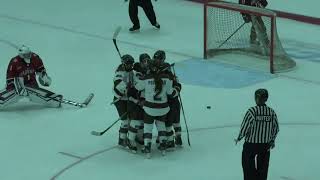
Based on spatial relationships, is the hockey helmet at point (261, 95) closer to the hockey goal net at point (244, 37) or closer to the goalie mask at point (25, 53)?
the goalie mask at point (25, 53)

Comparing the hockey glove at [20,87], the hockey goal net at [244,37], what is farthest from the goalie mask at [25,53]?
the hockey goal net at [244,37]

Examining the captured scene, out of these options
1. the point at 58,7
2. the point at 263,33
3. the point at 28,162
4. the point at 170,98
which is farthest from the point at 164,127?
the point at 58,7

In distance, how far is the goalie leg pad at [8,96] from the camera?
1112 centimetres

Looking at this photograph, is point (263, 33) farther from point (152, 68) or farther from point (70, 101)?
point (152, 68)

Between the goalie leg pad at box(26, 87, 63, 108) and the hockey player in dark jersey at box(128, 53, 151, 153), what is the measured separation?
6.69ft

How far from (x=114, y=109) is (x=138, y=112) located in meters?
1.89

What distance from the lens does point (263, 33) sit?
13.4 meters

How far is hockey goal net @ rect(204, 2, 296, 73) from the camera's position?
520 inches

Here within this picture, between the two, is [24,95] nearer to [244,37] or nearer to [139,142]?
[139,142]

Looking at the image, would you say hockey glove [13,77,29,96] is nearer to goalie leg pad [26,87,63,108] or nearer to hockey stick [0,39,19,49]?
goalie leg pad [26,87,63,108]

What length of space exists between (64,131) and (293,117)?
2841mm

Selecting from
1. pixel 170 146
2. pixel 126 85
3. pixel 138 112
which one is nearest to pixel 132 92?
pixel 126 85

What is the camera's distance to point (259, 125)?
25.6ft

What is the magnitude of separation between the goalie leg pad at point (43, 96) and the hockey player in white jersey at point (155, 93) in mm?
2288
